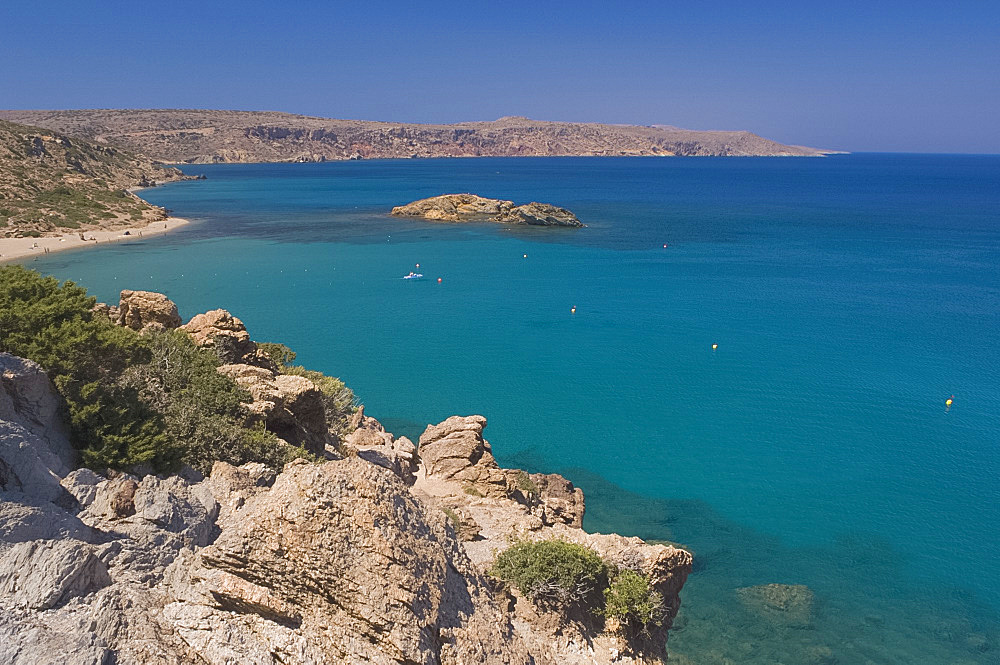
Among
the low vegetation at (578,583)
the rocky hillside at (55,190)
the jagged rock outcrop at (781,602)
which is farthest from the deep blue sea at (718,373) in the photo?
the rocky hillside at (55,190)

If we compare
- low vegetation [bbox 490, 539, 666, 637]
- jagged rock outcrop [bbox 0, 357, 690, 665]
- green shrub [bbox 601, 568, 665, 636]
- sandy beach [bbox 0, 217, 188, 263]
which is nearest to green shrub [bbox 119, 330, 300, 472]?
jagged rock outcrop [bbox 0, 357, 690, 665]

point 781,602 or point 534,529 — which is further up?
point 534,529

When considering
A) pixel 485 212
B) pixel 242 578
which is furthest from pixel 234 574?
pixel 485 212

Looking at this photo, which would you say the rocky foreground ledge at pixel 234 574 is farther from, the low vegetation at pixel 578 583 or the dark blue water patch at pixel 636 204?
the dark blue water patch at pixel 636 204

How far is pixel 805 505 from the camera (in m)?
22.8

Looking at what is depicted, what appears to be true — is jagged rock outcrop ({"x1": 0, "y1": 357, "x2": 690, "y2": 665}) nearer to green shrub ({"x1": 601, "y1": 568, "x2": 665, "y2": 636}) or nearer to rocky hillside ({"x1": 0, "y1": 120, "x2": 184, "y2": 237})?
green shrub ({"x1": 601, "y1": 568, "x2": 665, "y2": 636})

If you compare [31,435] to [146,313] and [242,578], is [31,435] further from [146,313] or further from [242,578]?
[146,313]

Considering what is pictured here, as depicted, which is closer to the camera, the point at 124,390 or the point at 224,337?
the point at 124,390

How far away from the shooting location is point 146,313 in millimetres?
18125

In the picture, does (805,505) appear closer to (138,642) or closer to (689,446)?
(689,446)

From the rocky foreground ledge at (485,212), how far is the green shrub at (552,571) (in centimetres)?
7773

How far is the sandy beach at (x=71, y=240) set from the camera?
5678cm

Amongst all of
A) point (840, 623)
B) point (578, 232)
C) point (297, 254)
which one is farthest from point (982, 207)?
point (840, 623)

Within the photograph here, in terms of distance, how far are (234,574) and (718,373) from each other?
31443 millimetres
